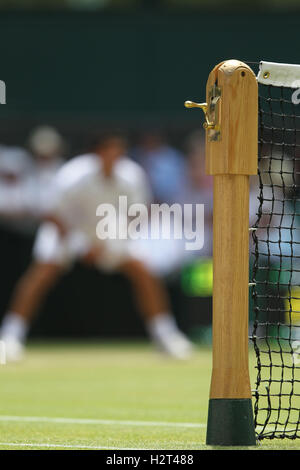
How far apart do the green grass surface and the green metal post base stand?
0.09 meters

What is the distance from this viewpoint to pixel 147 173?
13.8 m

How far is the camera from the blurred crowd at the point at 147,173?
13570 millimetres

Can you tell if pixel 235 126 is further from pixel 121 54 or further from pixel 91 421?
pixel 121 54

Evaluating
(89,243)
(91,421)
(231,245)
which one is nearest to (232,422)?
(231,245)

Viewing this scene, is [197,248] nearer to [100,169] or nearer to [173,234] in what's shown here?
[173,234]

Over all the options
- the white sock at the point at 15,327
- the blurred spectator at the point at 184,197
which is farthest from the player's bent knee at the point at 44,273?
the blurred spectator at the point at 184,197

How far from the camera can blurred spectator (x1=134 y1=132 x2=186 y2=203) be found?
13734 millimetres

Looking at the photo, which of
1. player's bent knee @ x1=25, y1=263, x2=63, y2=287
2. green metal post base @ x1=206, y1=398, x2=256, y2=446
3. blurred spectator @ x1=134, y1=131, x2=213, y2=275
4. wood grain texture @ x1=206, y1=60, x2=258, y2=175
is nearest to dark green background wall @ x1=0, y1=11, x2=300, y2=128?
blurred spectator @ x1=134, y1=131, x2=213, y2=275

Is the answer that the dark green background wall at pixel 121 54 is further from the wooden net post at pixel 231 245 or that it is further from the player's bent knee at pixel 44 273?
the wooden net post at pixel 231 245

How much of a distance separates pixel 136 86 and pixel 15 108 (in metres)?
1.49

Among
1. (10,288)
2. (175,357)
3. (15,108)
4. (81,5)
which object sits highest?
(81,5)

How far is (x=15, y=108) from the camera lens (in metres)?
14.0
